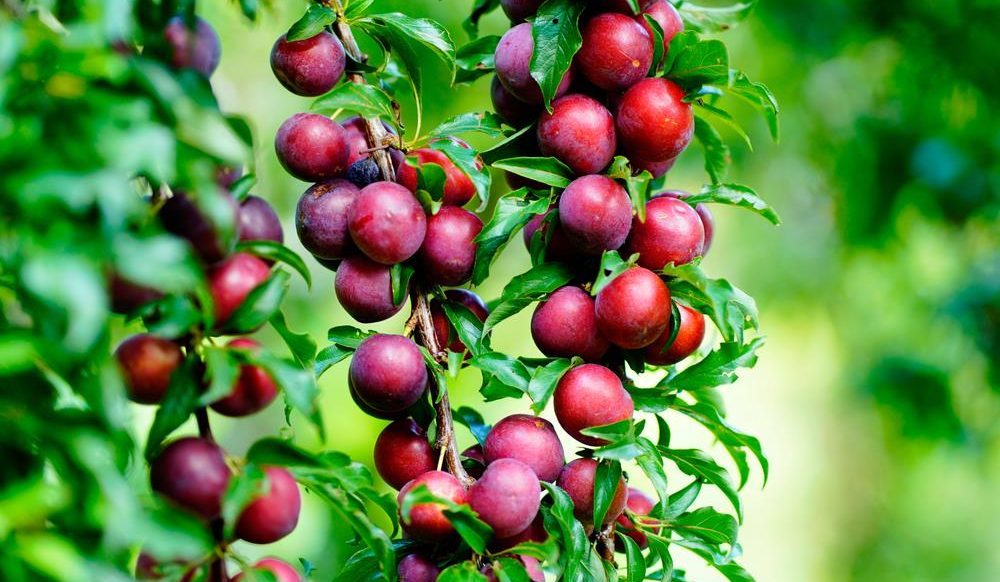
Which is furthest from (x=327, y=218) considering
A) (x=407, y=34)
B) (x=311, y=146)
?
(x=407, y=34)

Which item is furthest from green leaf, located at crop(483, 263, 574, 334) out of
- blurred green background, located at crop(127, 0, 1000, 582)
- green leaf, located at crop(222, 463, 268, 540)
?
blurred green background, located at crop(127, 0, 1000, 582)

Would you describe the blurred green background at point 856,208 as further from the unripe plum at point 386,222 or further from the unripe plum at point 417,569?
the unripe plum at point 417,569

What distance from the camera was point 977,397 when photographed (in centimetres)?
221

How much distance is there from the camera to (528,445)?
61 centimetres

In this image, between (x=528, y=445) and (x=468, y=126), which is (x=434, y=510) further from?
(x=468, y=126)

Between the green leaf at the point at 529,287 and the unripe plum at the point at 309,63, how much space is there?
19cm

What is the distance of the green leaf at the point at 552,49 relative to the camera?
0.63 meters

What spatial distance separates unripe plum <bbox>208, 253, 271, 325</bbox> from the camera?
19.1 inches

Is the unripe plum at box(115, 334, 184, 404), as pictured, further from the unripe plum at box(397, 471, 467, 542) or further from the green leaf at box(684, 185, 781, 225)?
the green leaf at box(684, 185, 781, 225)

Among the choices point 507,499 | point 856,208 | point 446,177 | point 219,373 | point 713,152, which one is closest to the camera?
point 219,373

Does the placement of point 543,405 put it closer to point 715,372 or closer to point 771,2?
point 715,372

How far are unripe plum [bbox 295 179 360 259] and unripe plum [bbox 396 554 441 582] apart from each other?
0.69 ft

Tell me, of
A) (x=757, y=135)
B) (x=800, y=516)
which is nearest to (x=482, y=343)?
(x=757, y=135)

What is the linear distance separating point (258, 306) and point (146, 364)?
62 mm
